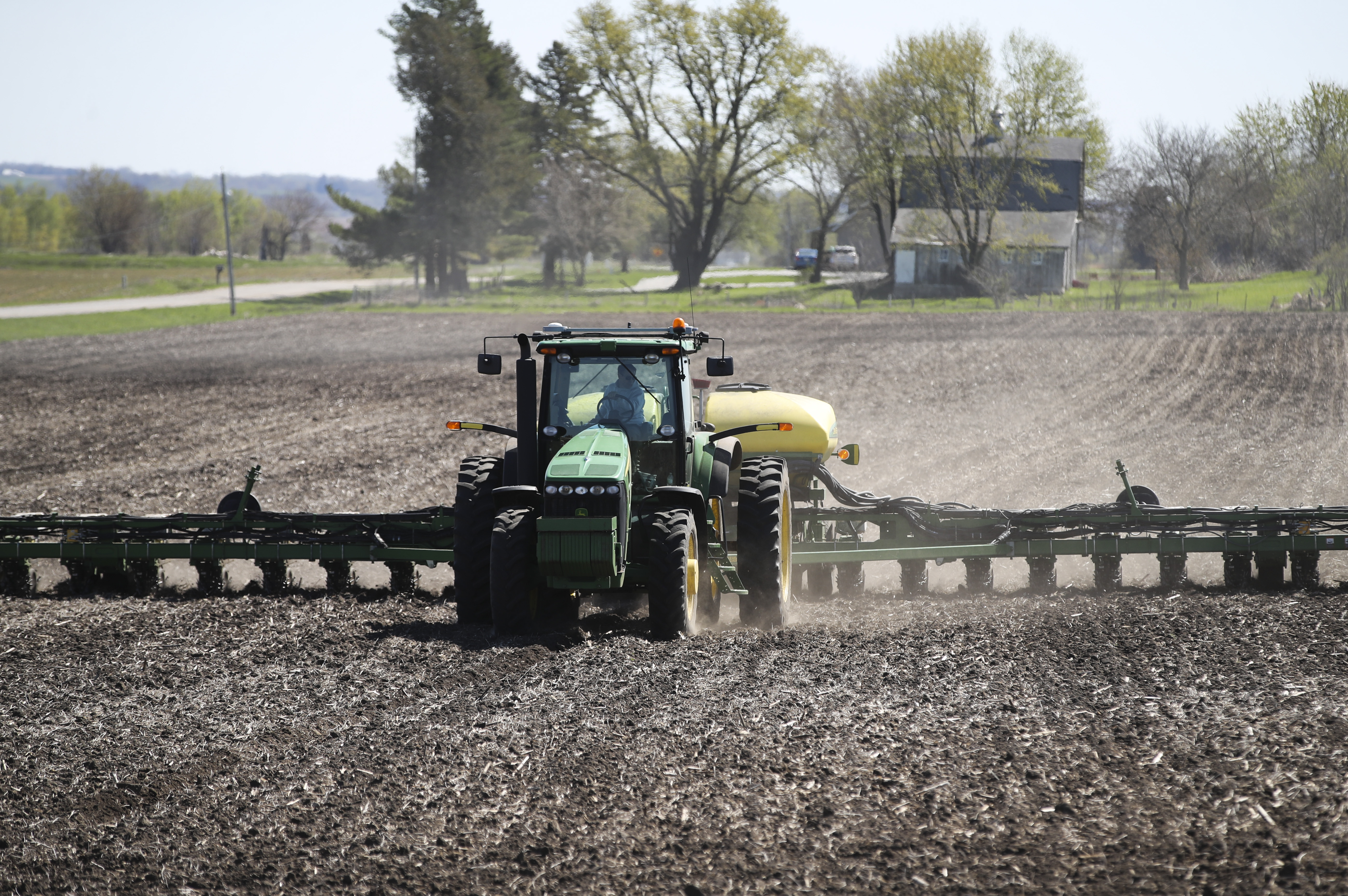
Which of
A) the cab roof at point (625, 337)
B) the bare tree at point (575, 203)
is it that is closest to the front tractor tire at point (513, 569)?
the cab roof at point (625, 337)

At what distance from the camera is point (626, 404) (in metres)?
9.02

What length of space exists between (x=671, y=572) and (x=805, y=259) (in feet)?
233

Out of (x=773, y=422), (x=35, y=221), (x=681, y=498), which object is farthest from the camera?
(x=35, y=221)

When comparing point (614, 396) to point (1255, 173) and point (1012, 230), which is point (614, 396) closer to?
point (1012, 230)

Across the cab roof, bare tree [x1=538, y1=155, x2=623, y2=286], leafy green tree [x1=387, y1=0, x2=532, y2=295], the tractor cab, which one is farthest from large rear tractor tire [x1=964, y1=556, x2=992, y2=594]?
bare tree [x1=538, y1=155, x2=623, y2=286]

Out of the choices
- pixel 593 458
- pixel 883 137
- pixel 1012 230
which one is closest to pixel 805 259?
pixel 883 137

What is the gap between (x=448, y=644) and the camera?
8.58 m

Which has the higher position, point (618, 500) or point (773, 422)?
point (773, 422)

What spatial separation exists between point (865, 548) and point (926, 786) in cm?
499

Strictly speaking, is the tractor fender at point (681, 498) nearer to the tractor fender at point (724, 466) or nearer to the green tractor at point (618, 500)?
the green tractor at point (618, 500)

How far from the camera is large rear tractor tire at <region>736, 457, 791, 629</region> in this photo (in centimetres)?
932

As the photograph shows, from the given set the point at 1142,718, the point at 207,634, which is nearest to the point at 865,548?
the point at 1142,718

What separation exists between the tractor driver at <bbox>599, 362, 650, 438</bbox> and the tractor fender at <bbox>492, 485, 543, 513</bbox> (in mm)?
883

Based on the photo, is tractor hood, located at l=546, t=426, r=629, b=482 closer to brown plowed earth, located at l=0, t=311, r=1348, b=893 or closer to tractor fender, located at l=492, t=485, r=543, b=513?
tractor fender, located at l=492, t=485, r=543, b=513
